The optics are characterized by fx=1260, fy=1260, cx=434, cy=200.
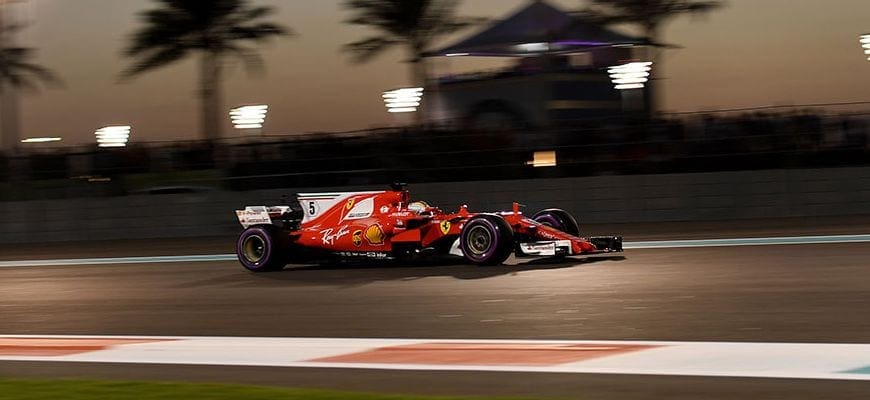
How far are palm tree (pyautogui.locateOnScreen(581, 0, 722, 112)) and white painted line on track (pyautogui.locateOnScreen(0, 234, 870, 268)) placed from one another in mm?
17949

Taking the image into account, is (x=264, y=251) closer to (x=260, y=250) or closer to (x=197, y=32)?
(x=260, y=250)

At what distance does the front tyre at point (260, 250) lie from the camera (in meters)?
14.0

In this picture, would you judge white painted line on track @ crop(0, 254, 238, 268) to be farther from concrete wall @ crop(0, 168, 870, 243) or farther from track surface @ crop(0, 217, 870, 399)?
concrete wall @ crop(0, 168, 870, 243)

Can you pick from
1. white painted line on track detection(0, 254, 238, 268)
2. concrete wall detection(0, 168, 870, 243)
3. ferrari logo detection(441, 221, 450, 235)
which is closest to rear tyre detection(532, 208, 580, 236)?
ferrari logo detection(441, 221, 450, 235)

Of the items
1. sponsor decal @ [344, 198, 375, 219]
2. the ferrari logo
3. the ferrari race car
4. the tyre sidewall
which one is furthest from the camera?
the tyre sidewall

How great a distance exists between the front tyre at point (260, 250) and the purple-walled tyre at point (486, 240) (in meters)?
2.30

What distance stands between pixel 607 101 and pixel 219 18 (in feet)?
60.5

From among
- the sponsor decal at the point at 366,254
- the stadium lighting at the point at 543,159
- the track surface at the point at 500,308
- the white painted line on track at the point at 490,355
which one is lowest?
the white painted line on track at the point at 490,355

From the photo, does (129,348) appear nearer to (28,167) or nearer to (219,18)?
(28,167)

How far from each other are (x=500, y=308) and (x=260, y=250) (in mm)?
5252

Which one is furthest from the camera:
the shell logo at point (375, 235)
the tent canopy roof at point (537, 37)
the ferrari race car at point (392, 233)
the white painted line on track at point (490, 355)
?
the tent canopy roof at point (537, 37)

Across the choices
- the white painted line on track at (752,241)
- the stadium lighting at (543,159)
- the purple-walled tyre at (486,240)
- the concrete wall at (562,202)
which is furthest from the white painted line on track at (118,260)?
the stadium lighting at (543,159)

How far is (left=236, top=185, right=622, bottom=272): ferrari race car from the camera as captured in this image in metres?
12.7

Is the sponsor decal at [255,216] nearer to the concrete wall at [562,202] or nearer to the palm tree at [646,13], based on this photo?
the concrete wall at [562,202]
